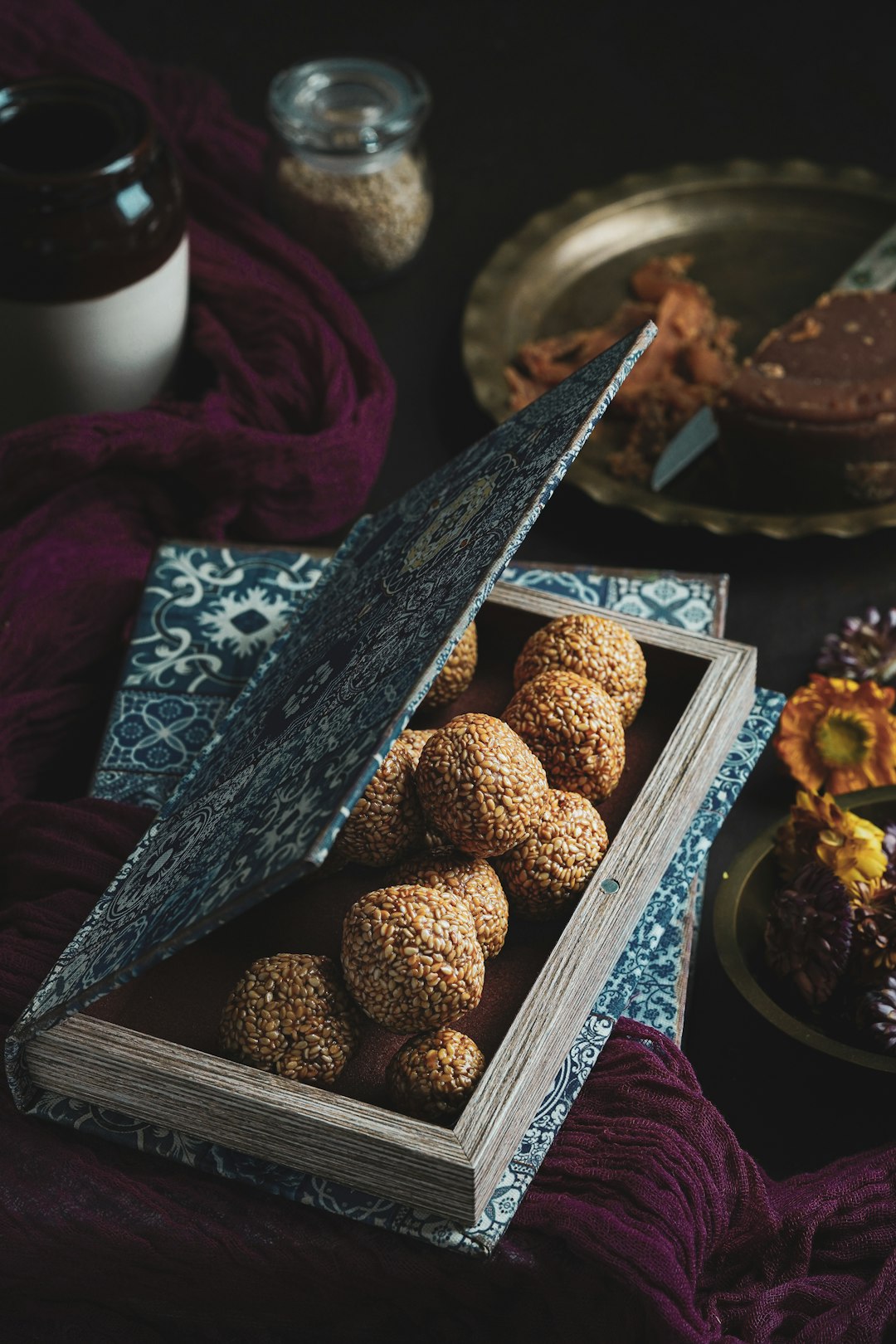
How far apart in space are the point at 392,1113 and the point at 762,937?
254mm

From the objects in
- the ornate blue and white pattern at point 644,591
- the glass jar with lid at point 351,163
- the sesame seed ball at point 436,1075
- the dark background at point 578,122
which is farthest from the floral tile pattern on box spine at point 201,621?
the glass jar with lid at point 351,163

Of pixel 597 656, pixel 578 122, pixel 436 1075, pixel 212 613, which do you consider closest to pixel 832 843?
pixel 597 656

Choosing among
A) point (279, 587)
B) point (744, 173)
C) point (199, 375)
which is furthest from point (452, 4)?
point (279, 587)

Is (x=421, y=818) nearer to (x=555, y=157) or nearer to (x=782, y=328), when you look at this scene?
(x=782, y=328)

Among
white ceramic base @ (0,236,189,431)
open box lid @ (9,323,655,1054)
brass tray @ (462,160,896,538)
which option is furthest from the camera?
brass tray @ (462,160,896,538)

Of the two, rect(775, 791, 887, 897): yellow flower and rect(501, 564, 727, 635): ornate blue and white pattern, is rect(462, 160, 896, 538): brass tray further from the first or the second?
rect(775, 791, 887, 897): yellow flower

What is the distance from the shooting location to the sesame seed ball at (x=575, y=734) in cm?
66

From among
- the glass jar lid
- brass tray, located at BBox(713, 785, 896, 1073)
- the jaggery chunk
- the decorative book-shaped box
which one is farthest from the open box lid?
the glass jar lid

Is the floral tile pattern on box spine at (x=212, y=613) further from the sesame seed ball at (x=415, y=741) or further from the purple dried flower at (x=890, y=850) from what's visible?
the purple dried flower at (x=890, y=850)

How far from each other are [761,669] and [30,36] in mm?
744

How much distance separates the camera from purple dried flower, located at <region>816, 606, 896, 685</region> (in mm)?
886

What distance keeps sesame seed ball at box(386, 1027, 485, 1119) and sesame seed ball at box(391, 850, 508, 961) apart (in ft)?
0.16

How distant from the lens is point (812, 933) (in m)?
0.69

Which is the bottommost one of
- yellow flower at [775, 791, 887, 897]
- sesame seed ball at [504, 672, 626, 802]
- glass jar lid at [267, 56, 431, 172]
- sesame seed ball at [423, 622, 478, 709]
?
yellow flower at [775, 791, 887, 897]
